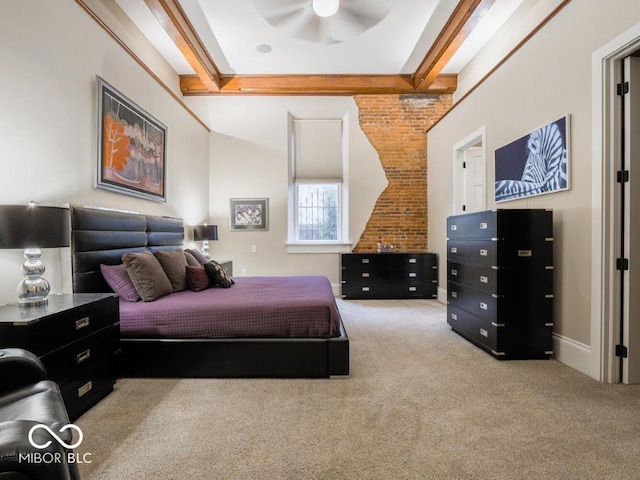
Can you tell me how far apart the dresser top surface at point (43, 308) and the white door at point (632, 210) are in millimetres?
3591

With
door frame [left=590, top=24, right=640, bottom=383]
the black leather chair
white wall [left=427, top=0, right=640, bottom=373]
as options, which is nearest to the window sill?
white wall [left=427, top=0, right=640, bottom=373]

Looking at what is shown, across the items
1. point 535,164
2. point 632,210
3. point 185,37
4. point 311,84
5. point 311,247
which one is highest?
point 311,84

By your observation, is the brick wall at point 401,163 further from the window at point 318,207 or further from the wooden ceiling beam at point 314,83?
the window at point 318,207

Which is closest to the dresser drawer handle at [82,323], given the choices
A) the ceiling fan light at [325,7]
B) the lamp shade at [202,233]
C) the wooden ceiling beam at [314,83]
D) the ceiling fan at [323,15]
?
the ceiling fan at [323,15]

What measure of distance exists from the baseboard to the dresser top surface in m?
3.52

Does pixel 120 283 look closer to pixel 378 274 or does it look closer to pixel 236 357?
pixel 236 357

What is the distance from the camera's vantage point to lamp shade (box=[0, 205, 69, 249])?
172 centimetres

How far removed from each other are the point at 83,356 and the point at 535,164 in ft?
12.6

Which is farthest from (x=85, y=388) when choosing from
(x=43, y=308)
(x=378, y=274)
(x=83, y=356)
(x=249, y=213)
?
(x=378, y=274)

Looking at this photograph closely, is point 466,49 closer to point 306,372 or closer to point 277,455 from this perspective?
point 306,372

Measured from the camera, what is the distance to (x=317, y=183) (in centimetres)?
607

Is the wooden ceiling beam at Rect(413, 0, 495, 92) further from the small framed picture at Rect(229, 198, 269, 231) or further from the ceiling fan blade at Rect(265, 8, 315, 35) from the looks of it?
the small framed picture at Rect(229, 198, 269, 231)

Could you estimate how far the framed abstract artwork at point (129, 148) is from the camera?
9.86 feet

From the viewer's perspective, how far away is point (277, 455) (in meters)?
1.57
